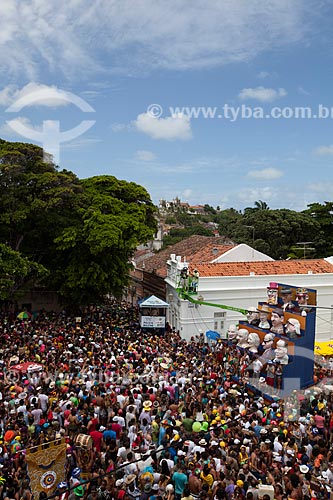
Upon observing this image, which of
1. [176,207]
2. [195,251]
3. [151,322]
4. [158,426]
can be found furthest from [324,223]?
[176,207]

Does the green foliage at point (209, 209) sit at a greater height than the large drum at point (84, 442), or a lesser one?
greater

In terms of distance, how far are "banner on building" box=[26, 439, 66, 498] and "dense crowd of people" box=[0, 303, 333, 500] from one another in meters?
0.17

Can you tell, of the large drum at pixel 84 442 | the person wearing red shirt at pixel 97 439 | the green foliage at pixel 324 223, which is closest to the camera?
the large drum at pixel 84 442

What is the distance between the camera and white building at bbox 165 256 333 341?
23266 millimetres

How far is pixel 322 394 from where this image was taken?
14.2 metres

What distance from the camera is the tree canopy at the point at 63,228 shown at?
22656mm

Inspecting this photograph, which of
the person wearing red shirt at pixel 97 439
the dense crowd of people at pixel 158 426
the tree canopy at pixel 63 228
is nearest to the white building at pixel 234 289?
the tree canopy at pixel 63 228

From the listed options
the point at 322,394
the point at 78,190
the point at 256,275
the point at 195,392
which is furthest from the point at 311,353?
the point at 78,190

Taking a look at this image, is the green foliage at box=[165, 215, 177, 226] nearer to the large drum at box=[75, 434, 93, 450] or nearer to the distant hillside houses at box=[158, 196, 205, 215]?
Answer: the distant hillside houses at box=[158, 196, 205, 215]

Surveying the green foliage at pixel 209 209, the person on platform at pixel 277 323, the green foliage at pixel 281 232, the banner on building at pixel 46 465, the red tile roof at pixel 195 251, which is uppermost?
the green foliage at pixel 209 209

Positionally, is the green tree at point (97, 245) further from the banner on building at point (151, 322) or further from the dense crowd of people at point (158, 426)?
the dense crowd of people at point (158, 426)

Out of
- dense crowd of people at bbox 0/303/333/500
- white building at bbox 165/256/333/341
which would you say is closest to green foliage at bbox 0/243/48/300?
dense crowd of people at bbox 0/303/333/500

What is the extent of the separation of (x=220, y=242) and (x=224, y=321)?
35.9ft

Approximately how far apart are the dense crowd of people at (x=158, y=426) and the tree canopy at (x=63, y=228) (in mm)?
6024
